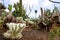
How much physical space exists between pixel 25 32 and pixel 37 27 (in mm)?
138

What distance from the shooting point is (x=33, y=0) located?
99.6 inches

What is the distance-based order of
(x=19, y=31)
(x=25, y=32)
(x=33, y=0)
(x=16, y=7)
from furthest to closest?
1. (x=33, y=0)
2. (x=16, y=7)
3. (x=25, y=32)
4. (x=19, y=31)

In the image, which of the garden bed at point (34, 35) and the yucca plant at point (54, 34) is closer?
the yucca plant at point (54, 34)

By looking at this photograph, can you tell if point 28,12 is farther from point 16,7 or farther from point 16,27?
point 16,27

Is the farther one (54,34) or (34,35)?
(34,35)

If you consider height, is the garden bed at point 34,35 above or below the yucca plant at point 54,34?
below

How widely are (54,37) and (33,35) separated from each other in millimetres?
231

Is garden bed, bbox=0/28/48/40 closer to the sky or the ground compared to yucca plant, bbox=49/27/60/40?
closer to the ground

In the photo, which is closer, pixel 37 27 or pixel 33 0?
pixel 37 27

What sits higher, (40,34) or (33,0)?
(33,0)

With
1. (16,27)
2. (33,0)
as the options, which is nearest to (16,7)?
(33,0)

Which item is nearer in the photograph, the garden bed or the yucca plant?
the yucca plant

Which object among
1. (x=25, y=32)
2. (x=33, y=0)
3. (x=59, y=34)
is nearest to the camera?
(x=59, y=34)

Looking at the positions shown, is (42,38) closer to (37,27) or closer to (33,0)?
(37,27)
